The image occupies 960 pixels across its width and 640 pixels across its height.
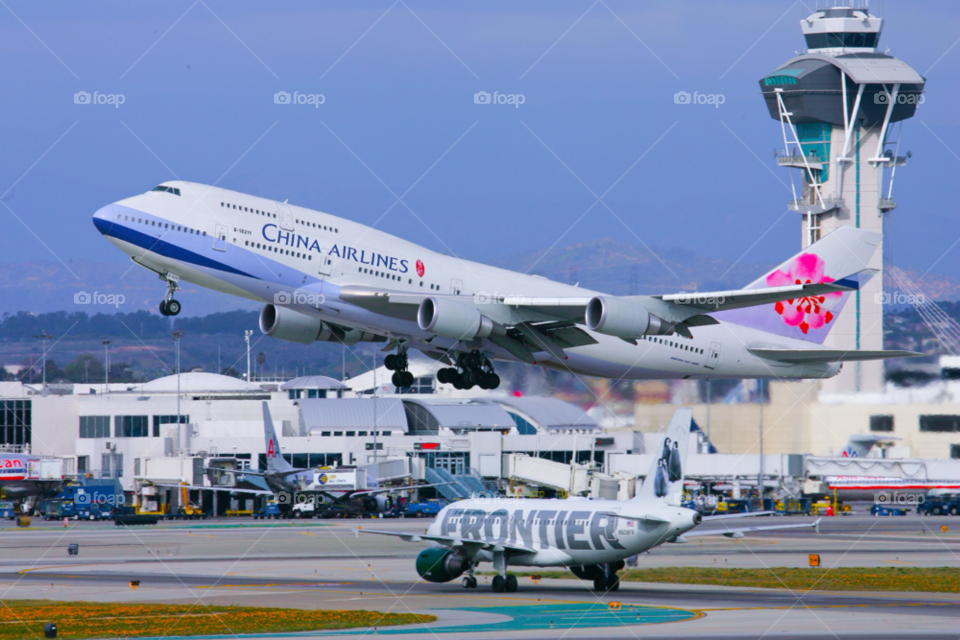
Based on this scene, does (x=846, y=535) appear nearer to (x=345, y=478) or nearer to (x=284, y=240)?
(x=345, y=478)

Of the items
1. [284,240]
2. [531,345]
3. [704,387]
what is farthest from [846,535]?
[284,240]

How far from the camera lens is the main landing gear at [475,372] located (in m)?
43.7

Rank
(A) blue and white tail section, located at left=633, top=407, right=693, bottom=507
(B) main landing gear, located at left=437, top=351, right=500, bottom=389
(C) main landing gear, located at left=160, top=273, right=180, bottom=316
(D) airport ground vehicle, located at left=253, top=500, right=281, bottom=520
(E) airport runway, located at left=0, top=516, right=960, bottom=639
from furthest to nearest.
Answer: (D) airport ground vehicle, located at left=253, top=500, right=281, bottom=520
(B) main landing gear, located at left=437, top=351, right=500, bottom=389
(C) main landing gear, located at left=160, top=273, right=180, bottom=316
(A) blue and white tail section, located at left=633, top=407, right=693, bottom=507
(E) airport runway, located at left=0, top=516, right=960, bottom=639

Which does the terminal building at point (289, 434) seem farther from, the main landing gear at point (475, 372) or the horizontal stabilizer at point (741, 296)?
the horizontal stabilizer at point (741, 296)

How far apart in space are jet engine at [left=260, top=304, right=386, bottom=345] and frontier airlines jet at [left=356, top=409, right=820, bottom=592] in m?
9.70

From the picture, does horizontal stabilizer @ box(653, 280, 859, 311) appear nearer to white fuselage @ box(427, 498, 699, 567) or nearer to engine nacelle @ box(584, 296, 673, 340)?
engine nacelle @ box(584, 296, 673, 340)

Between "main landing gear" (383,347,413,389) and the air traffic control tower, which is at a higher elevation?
the air traffic control tower

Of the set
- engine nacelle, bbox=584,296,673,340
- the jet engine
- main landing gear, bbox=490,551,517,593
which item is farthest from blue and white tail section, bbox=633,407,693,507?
the jet engine

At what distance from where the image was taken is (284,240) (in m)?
39.0

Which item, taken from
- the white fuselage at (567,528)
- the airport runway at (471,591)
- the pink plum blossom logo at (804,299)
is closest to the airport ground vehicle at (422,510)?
the airport runway at (471,591)

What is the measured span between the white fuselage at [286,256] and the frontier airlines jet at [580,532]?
749cm

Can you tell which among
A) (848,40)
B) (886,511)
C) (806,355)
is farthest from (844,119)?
(806,355)

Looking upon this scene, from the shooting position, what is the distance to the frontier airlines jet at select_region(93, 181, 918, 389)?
3844 cm

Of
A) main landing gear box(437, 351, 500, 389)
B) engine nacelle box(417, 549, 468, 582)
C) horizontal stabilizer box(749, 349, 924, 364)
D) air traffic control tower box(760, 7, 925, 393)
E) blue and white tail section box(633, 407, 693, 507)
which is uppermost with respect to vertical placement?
air traffic control tower box(760, 7, 925, 393)
